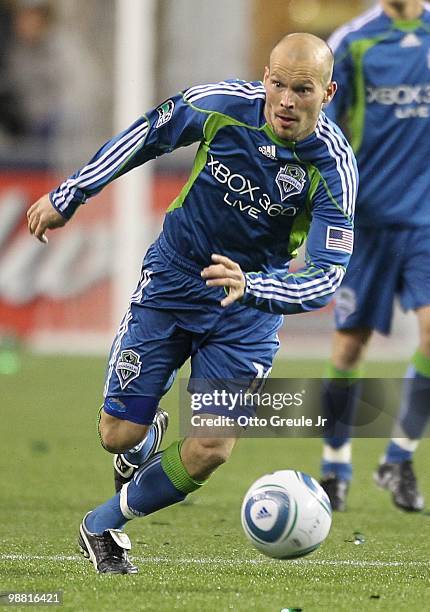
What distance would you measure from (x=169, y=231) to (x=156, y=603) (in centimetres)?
149

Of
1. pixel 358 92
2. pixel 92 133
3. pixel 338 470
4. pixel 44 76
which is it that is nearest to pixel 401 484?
pixel 338 470

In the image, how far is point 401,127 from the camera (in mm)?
6645

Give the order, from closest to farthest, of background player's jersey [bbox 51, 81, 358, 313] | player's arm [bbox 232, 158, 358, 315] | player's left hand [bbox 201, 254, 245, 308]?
player's left hand [bbox 201, 254, 245, 308] → player's arm [bbox 232, 158, 358, 315] → background player's jersey [bbox 51, 81, 358, 313]

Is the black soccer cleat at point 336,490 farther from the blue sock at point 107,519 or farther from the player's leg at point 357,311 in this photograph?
the blue sock at point 107,519

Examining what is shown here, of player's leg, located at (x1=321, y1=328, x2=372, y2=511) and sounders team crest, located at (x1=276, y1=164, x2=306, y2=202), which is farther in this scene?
player's leg, located at (x1=321, y1=328, x2=372, y2=511)

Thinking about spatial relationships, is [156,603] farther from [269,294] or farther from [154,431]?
[154,431]

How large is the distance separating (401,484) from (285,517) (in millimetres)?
2070

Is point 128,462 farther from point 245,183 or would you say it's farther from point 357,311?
point 357,311

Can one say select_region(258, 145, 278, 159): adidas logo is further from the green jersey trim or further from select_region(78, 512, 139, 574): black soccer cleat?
the green jersey trim

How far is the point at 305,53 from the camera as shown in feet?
15.2

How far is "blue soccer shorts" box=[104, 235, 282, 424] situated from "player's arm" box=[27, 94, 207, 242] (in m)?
0.40

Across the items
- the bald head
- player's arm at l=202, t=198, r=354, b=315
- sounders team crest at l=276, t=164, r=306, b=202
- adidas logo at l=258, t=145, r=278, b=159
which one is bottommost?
player's arm at l=202, t=198, r=354, b=315

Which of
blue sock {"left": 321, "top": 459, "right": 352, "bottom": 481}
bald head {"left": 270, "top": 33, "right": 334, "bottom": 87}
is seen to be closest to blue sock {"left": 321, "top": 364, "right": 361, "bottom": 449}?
blue sock {"left": 321, "top": 459, "right": 352, "bottom": 481}

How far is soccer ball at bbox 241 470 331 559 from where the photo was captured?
4.57 metres
